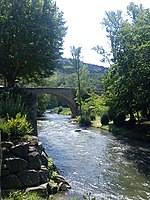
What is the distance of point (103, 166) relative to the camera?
17141 millimetres

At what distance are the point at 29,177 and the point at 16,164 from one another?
2.16ft

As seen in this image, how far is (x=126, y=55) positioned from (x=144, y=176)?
13059 millimetres

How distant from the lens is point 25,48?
28266 mm

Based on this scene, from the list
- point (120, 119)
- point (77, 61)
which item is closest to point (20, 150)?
point (120, 119)

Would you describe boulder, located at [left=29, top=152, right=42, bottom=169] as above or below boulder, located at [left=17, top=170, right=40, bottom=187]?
above

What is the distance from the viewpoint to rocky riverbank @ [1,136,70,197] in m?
10.9

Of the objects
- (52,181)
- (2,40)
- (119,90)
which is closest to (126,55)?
(119,90)

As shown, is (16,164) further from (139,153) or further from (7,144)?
(139,153)

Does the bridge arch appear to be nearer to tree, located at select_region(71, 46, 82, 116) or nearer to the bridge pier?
tree, located at select_region(71, 46, 82, 116)

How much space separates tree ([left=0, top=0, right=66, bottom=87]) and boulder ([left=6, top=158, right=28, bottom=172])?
18263mm

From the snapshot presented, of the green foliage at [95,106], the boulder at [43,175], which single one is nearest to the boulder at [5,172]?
the boulder at [43,175]

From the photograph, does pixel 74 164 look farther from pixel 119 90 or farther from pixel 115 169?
pixel 119 90

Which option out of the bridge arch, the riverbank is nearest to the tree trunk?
the riverbank

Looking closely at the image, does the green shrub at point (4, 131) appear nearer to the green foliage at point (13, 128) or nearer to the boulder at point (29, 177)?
the green foliage at point (13, 128)
